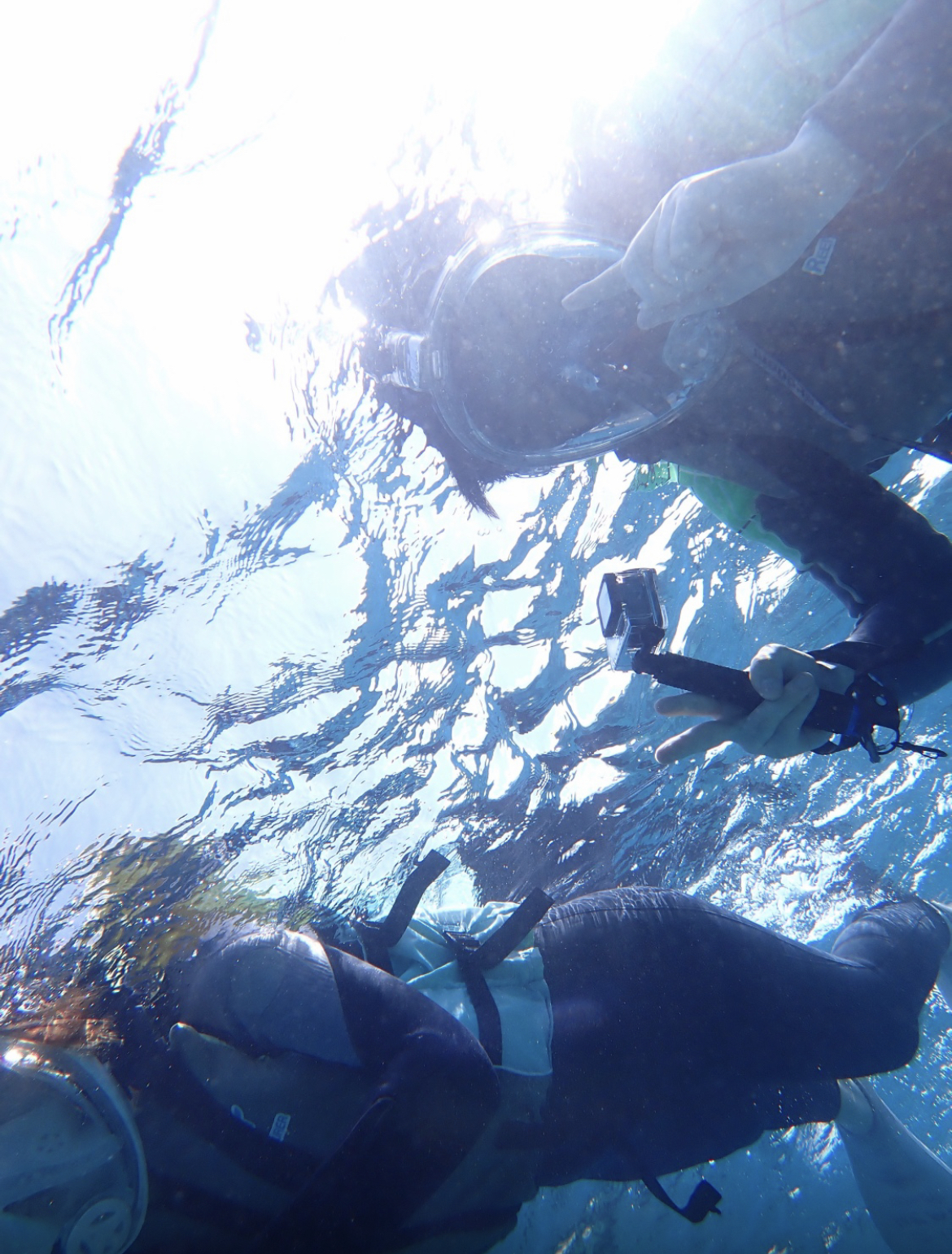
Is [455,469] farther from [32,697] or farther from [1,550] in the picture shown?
[32,697]

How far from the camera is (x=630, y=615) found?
7.23 feet

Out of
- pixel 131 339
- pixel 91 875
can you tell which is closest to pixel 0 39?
pixel 131 339

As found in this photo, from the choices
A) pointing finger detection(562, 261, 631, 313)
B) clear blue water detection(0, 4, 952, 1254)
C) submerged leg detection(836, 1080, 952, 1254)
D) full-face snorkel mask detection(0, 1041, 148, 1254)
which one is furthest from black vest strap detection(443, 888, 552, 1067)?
submerged leg detection(836, 1080, 952, 1254)

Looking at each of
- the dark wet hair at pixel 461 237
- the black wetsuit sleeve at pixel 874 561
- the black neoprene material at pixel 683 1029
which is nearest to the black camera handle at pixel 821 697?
the black wetsuit sleeve at pixel 874 561

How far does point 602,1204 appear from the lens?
13.6 meters

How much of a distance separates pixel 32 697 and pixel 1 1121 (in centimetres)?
313

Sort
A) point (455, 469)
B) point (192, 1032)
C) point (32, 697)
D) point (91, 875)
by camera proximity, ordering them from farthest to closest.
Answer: point (91, 875), point (32, 697), point (455, 469), point (192, 1032)

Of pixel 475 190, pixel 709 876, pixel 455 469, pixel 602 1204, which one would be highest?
pixel 475 190

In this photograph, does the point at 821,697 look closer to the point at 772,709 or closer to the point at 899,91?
the point at 772,709

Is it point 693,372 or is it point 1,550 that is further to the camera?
point 1,550

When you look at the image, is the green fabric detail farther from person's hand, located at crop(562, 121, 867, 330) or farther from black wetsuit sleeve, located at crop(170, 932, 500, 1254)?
black wetsuit sleeve, located at crop(170, 932, 500, 1254)

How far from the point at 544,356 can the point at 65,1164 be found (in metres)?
4.67

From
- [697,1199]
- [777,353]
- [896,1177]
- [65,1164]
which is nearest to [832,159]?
[777,353]

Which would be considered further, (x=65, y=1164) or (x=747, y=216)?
(x=65, y=1164)
